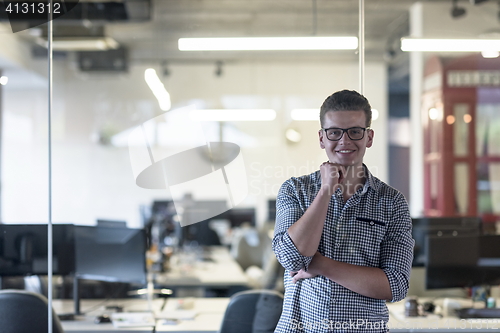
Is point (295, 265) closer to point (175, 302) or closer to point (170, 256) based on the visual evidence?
point (175, 302)

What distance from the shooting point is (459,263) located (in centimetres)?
363

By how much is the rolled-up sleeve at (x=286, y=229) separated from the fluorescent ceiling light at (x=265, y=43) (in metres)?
1.37

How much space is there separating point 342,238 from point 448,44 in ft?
5.80

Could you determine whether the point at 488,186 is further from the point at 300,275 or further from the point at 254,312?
the point at 300,275

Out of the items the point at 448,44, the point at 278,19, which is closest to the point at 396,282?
the point at 448,44

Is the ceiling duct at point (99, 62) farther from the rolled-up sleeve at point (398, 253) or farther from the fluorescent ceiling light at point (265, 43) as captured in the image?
the rolled-up sleeve at point (398, 253)

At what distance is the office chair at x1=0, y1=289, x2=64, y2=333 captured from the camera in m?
2.91

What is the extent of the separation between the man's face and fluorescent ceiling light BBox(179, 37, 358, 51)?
118 cm

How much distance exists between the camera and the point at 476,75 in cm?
586

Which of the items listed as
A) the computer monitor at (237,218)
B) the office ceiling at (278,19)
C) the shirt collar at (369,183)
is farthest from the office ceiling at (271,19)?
the computer monitor at (237,218)

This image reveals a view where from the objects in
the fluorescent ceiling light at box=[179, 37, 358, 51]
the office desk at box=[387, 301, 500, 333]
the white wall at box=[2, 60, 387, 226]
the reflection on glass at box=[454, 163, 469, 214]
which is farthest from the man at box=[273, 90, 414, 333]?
the reflection on glass at box=[454, 163, 469, 214]

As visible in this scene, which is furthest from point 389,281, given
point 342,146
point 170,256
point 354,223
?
point 170,256

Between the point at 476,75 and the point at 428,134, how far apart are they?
95cm

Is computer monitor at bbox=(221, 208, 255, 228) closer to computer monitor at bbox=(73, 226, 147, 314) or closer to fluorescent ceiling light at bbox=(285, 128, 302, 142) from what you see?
computer monitor at bbox=(73, 226, 147, 314)
